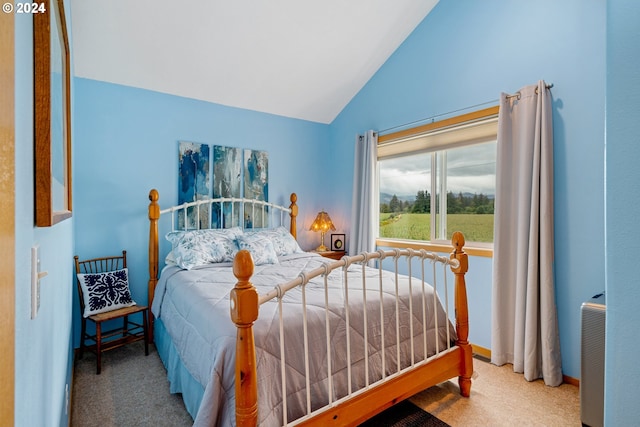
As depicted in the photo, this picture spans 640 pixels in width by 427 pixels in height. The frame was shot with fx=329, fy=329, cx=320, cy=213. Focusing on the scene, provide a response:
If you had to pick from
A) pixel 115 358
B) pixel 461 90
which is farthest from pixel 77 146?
pixel 461 90

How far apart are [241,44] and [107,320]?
2.61 m

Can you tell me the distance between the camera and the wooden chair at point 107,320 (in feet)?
8.25

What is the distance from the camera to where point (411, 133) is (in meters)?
3.43

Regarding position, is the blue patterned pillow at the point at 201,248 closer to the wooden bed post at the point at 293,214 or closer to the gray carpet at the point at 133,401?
the gray carpet at the point at 133,401

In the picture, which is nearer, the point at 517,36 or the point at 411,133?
the point at 517,36

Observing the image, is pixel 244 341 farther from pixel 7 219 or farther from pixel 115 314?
pixel 115 314

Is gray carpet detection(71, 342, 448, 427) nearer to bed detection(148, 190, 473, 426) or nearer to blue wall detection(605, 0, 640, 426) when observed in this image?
bed detection(148, 190, 473, 426)

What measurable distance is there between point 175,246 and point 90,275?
26.3 inches

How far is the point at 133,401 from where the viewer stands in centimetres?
213

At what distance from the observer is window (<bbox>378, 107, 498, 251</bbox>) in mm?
3000

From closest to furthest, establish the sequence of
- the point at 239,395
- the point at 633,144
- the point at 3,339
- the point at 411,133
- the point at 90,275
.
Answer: the point at 3,339 < the point at 633,144 < the point at 239,395 < the point at 90,275 < the point at 411,133

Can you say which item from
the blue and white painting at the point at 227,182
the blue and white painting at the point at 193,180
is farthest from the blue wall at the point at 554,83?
the blue and white painting at the point at 193,180

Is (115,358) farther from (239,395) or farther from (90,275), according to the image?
(239,395)

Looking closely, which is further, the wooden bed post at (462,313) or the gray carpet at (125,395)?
the wooden bed post at (462,313)
